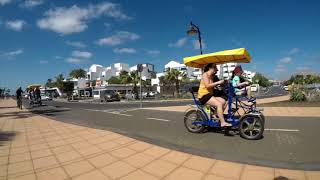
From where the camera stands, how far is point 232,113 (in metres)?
6.26

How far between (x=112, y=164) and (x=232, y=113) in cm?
332

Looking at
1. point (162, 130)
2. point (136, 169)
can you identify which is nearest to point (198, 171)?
point (136, 169)

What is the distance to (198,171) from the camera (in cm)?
385

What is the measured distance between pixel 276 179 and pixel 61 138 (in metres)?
5.23

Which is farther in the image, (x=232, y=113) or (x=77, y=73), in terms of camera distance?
(x=77, y=73)

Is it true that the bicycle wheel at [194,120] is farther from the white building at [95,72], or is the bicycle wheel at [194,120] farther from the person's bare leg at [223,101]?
the white building at [95,72]

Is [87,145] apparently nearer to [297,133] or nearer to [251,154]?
[251,154]

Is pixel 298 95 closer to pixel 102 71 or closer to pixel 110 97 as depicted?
pixel 110 97

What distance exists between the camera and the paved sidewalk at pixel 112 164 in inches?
146

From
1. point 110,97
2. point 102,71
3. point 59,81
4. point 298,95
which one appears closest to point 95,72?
point 102,71

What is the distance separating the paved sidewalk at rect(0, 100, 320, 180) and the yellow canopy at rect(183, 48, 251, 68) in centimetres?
274

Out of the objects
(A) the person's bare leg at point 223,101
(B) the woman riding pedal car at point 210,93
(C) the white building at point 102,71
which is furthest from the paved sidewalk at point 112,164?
(C) the white building at point 102,71

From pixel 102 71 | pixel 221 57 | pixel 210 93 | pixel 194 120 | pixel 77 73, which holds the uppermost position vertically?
pixel 102 71

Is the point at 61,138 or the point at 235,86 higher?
the point at 235,86
